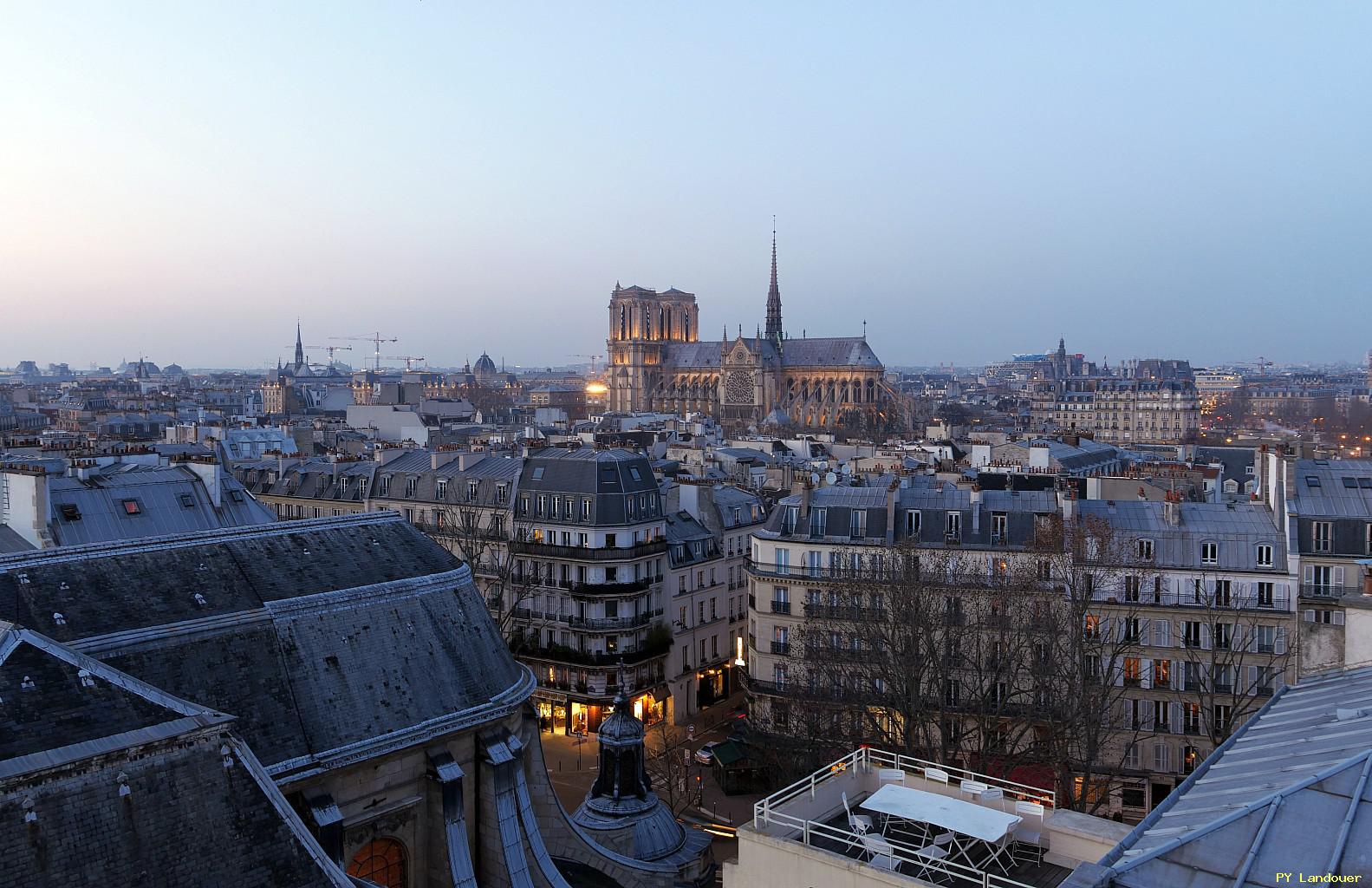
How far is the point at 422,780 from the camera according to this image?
19.9 meters

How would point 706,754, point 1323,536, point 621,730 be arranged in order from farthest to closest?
1. point 706,754
2. point 1323,536
3. point 621,730

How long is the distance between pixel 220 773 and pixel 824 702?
20.5 meters

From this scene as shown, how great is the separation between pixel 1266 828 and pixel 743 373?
16559 cm

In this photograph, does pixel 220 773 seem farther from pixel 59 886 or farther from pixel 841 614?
pixel 841 614

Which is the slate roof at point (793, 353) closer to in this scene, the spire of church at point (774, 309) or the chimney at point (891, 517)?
the spire of church at point (774, 309)

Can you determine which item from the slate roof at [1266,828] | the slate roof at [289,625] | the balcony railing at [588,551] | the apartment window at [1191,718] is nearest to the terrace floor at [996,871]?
the slate roof at [1266,828]

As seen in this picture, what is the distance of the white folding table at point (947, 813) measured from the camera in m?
12.7

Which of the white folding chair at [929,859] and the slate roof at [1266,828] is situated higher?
the slate roof at [1266,828]

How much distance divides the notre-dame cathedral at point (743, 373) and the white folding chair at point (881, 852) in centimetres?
13236

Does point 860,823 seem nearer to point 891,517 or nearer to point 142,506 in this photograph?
point 891,517

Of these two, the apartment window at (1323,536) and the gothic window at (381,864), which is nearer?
the gothic window at (381,864)

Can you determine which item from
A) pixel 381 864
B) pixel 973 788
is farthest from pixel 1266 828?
pixel 381 864

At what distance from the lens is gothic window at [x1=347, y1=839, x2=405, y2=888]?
19469mm

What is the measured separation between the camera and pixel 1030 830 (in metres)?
13.5
